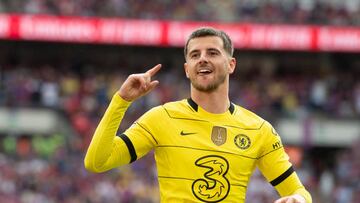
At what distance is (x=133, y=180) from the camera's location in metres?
19.3

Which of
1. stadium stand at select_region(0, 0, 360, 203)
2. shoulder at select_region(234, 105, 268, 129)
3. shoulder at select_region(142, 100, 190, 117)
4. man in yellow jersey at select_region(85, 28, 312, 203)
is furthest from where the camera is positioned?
stadium stand at select_region(0, 0, 360, 203)

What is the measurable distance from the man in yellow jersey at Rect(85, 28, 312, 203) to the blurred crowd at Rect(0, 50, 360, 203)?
40.8ft

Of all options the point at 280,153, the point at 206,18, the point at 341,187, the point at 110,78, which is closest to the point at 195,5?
the point at 206,18

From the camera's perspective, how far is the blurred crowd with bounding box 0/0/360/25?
25797mm

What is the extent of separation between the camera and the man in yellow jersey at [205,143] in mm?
5309

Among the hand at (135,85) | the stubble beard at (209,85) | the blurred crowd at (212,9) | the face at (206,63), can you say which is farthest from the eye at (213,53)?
the blurred crowd at (212,9)

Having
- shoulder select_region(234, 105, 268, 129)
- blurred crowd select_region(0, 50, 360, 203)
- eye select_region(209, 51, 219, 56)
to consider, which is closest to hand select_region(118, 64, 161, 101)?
eye select_region(209, 51, 219, 56)

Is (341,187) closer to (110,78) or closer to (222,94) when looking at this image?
(110,78)

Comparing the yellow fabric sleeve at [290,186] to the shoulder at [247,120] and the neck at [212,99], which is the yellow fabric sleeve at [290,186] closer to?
the shoulder at [247,120]

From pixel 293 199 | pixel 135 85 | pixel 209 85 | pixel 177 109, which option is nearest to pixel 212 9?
pixel 177 109

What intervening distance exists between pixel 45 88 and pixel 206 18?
517 centimetres

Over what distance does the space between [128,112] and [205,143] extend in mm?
17734

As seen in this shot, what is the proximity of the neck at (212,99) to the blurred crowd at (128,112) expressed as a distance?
1243 centimetres

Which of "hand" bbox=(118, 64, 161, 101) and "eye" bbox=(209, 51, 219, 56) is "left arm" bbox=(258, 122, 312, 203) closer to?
"eye" bbox=(209, 51, 219, 56)
